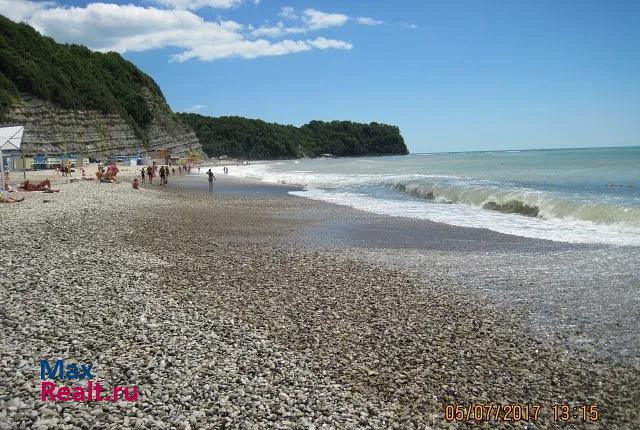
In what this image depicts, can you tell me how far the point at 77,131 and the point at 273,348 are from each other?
59752 mm

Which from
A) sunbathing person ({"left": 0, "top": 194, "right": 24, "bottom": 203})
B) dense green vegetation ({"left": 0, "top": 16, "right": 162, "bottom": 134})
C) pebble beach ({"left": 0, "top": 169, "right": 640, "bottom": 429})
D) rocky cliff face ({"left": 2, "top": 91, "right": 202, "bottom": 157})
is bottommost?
pebble beach ({"left": 0, "top": 169, "right": 640, "bottom": 429})

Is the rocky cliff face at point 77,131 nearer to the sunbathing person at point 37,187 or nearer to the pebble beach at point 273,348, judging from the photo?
the sunbathing person at point 37,187

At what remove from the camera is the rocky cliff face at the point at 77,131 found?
49.8 meters

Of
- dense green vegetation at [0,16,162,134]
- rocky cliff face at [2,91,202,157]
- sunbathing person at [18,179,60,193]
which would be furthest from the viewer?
dense green vegetation at [0,16,162,134]

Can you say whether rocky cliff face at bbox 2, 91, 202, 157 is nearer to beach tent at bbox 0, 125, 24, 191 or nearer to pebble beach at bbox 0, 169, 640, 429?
beach tent at bbox 0, 125, 24, 191

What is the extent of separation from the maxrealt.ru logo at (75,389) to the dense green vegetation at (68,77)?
50.2 meters

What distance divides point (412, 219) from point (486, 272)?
26.7ft

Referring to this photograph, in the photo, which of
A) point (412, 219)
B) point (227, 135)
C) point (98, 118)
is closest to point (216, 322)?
point (412, 219)

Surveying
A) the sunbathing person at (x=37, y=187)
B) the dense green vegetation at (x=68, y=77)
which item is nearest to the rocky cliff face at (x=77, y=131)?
the dense green vegetation at (x=68, y=77)

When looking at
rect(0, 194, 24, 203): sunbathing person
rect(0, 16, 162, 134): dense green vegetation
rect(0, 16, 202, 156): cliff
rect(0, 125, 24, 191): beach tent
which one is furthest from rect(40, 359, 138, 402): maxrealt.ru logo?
rect(0, 16, 162, 134): dense green vegetation

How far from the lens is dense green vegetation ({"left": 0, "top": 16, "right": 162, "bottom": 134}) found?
51.1 meters

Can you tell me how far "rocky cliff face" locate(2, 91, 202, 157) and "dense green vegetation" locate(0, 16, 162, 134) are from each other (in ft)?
3.83

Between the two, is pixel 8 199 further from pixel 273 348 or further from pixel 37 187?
pixel 273 348

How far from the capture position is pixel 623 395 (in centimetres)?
487
